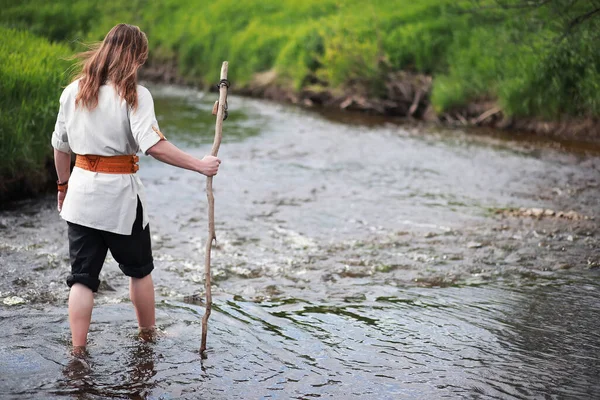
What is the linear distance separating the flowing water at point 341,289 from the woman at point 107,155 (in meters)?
0.68

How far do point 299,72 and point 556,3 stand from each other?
29.1 ft

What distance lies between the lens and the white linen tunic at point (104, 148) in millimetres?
4727

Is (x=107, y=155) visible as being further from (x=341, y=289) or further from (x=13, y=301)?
(x=341, y=289)

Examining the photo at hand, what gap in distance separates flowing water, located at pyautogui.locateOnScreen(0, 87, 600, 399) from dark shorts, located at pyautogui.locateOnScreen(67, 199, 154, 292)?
56 cm

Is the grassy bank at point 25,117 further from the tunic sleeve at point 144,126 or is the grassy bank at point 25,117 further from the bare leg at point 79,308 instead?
the tunic sleeve at point 144,126

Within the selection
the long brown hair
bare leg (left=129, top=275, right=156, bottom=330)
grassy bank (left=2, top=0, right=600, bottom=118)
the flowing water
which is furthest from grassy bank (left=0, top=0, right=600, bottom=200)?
the long brown hair

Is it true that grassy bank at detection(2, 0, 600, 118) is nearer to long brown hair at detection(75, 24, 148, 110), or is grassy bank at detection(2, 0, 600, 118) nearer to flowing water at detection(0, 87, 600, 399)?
flowing water at detection(0, 87, 600, 399)

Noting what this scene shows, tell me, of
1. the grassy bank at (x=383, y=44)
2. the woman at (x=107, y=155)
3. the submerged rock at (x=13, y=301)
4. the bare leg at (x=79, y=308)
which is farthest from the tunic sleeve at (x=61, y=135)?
the grassy bank at (x=383, y=44)

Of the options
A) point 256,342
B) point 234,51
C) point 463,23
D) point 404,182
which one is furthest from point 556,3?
point 234,51

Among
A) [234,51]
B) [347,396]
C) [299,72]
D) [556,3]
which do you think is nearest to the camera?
[347,396]

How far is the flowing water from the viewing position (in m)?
4.80

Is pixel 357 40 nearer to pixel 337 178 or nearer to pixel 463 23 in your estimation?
pixel 463 23

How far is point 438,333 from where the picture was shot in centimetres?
566

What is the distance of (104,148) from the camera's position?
15.7ft
